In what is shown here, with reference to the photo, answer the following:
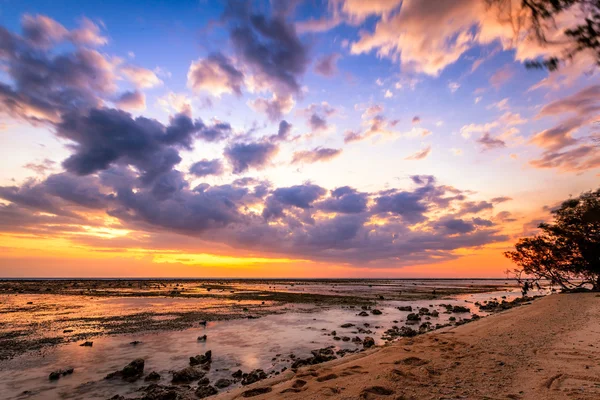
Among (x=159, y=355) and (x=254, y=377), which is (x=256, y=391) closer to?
(x=254, y=377)

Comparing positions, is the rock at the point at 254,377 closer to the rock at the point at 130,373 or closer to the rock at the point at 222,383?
the rock at the point at 222,383

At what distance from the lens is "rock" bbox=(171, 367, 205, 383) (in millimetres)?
11406

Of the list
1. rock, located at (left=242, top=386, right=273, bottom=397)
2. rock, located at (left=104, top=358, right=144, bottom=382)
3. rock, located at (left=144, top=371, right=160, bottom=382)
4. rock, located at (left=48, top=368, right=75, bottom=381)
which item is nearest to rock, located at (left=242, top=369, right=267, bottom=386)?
rock, located at (left=242, top=386, right=273, bottom=397)

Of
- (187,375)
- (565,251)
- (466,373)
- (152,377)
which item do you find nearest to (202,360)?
(187,375)

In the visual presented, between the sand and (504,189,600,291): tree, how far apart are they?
2620cm

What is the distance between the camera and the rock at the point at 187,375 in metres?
11.4

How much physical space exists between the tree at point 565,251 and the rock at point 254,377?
33.4 meters

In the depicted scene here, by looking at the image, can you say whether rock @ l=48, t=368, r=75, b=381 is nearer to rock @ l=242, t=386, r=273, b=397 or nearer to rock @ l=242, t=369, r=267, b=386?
rock @ l=242, t=369, r=267, b=386

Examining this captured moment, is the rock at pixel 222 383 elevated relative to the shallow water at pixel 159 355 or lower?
elevated

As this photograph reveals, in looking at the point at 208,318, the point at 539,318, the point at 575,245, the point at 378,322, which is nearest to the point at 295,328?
the point at 378,322

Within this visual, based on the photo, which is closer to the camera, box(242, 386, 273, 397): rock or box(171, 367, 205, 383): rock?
box(242, 386, 273, 397): rock

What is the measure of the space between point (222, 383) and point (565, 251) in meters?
44.0

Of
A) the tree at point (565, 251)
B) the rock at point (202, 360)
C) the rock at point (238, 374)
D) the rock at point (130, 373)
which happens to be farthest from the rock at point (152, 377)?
the tree at point (565, 251)

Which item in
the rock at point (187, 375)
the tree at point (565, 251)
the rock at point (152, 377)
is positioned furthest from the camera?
the tree at point (565, 251)
